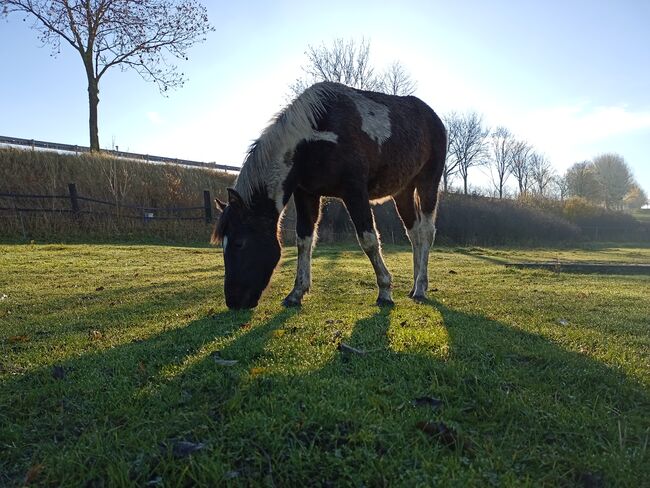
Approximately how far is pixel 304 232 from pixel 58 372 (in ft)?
12.0

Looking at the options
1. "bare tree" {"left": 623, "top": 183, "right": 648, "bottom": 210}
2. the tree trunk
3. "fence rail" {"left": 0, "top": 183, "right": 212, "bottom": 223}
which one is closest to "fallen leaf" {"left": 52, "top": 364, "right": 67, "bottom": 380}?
"fence rail" {"left": 0, "top": 183, "right": 212, "bottom": 223}

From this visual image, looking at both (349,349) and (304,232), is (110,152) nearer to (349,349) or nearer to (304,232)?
(304,232)

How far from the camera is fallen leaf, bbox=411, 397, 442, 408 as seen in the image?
2323 millimetres

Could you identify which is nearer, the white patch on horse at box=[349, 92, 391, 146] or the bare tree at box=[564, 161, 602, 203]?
the white patch on horse at box=[349, 92, 391, 146]

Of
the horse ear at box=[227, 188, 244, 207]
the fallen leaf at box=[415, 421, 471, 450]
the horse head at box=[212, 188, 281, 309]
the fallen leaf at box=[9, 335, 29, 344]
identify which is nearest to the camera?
the fallen leaf at box=[415, 421, 471, 450]

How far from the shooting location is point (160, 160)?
24.0 metres

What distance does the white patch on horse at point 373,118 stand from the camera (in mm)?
5590

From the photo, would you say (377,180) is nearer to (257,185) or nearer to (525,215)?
(257,185)

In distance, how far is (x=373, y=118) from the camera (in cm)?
573

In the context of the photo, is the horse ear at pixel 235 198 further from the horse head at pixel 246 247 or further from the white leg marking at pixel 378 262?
the white leg marking at pixel 378 262

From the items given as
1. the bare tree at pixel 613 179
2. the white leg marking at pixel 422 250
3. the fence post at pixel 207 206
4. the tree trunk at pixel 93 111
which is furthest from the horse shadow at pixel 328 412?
the bare tree at pixel 613 179

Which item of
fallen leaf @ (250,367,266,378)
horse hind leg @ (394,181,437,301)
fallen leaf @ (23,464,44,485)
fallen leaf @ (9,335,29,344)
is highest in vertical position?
horse hind leg @ (394,181,437,301)

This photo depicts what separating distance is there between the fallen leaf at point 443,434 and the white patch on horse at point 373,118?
4.10 m

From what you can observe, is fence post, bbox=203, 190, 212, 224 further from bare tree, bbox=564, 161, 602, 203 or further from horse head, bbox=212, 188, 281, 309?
bare tree, bbox=564, 161, 602, 203
